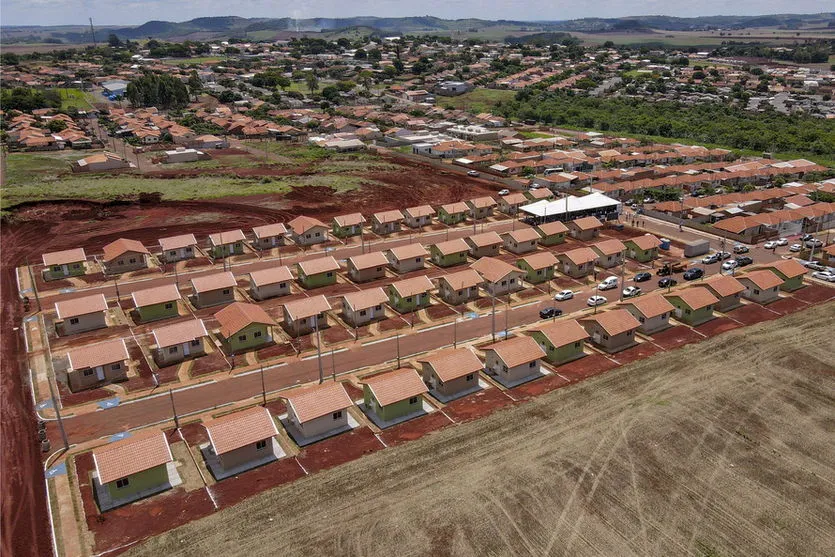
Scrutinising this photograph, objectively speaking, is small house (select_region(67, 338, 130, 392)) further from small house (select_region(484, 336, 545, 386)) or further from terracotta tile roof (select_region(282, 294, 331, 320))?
small house (select_region(484, 336, 545, 386))

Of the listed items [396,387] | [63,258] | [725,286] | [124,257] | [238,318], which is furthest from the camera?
[124,257]

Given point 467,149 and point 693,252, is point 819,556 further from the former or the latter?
point 467,149

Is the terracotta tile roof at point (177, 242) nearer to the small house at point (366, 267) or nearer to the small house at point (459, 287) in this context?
the small house at point (366, 267)

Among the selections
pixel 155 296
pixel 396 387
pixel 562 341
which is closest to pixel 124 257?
pixel 155 296

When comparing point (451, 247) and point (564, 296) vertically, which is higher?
point (451, 247)

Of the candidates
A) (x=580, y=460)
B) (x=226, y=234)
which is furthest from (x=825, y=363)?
(x=226, y=234)

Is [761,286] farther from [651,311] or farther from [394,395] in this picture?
[394,395]
